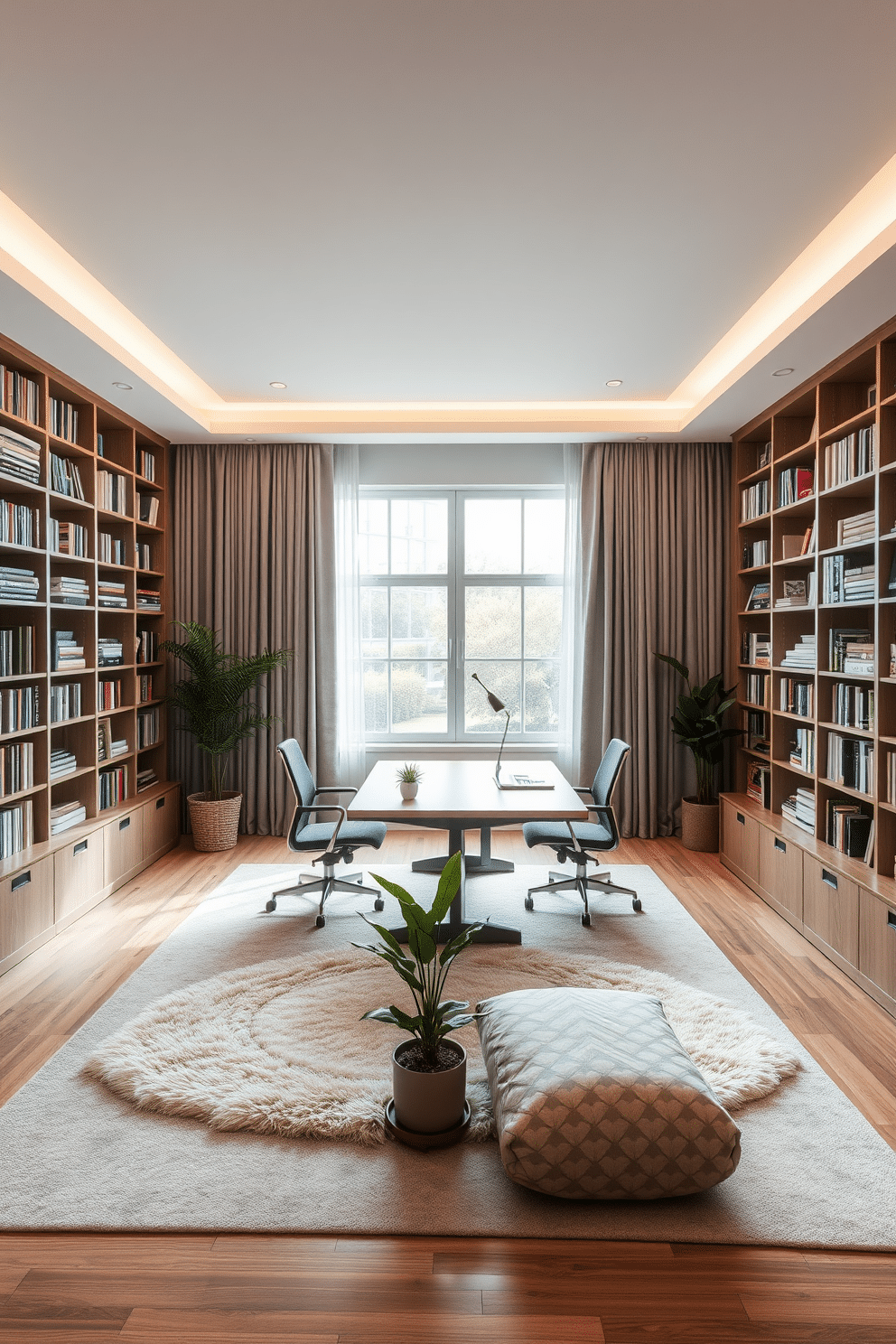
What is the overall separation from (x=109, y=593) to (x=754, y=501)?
4.11 m

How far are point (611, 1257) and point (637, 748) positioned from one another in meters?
3.98

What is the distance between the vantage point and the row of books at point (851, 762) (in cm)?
354

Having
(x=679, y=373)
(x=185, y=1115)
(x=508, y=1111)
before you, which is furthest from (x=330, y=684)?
(x=508, y=1111)

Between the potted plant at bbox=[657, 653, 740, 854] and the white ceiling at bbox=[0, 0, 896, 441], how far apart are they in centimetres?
202

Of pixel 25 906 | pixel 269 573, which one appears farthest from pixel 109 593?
pixel 25 906

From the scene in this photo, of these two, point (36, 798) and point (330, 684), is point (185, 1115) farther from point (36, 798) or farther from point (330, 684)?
point (330, 684)

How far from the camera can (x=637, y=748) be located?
557 centimetres

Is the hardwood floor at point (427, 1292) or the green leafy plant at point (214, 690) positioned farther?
the green leafy plant at point (214, 690)

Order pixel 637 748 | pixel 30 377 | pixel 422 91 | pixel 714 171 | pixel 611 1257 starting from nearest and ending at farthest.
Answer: pixel 611 1257, pixel 422 91, pixel 714 171, pixel 30 377, pixel 637 748

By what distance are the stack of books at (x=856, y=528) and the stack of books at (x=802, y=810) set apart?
134cm

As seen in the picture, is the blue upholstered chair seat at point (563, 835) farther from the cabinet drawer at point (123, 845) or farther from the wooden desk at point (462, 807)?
the cabinet drawer at point (123, 845)

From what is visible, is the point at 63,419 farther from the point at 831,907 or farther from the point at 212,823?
the point at 831,907

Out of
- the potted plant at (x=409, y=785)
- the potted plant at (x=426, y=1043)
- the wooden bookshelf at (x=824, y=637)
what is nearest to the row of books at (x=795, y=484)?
the wooden bookshelf at (x=824, y=637)

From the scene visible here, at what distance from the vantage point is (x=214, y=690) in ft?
17.0
